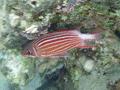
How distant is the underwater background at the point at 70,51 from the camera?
9.41 ft

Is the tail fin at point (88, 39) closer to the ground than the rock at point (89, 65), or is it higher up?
higher up

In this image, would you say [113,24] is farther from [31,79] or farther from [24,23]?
[31,79]

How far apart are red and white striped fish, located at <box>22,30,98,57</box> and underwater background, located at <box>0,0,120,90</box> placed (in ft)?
0.32

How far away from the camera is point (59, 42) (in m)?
2.82

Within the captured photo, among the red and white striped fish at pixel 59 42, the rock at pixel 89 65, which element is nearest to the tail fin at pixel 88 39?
the red and white striped fish at pixel 59 42

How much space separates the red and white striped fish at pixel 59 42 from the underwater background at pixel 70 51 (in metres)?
0.10

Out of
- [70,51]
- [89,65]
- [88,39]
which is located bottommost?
[89,65]

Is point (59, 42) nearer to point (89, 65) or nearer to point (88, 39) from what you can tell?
point (88, 39)

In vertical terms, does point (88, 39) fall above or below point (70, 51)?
above

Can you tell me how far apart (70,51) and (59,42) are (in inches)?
14.4

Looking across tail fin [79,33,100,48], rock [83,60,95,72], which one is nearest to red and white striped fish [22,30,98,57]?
tail fin [79,33,100,48]

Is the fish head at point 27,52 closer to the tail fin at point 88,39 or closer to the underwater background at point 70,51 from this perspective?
the underwater background at point 70,51

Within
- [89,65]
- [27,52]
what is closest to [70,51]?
[89,65]

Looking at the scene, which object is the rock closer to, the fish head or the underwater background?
the underwater background
